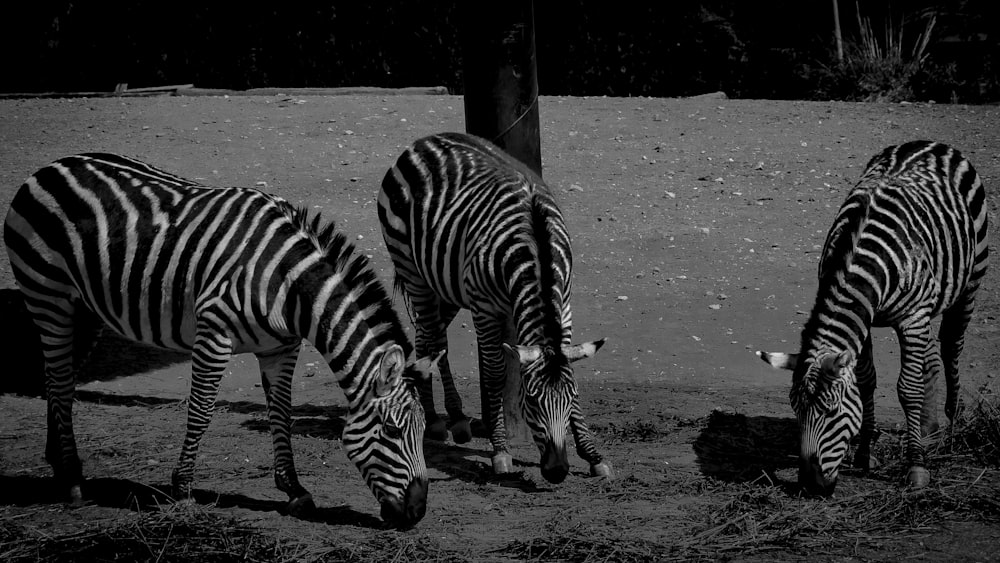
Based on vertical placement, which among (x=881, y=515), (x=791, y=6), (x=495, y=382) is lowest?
(x=881, y=515)

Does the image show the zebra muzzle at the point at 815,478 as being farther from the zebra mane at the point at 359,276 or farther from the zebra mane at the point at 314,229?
the zebra mane at the point at 314,229

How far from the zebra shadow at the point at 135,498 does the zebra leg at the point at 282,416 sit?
4.0 inches

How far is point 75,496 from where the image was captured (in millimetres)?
5559

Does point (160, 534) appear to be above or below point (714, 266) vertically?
below

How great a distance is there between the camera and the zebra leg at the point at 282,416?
5.38 metres

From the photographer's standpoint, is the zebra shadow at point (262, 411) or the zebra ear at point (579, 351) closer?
the zebra ear at point (579, 351)

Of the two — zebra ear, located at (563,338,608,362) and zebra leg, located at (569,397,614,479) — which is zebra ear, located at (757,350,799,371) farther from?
zebra leg, located at (569,397,614,479)

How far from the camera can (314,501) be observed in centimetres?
552

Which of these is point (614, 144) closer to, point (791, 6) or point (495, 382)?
point (791, 6)

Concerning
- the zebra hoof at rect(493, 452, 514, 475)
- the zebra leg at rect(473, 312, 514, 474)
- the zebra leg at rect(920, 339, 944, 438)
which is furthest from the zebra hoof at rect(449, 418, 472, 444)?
the zebra leg at rect(920, 339, 944, 438)

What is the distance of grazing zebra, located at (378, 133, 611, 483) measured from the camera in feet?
18.0

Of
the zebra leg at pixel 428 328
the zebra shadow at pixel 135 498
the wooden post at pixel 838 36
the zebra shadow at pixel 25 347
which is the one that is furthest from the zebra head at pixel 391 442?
the wooden post at pixel 838 36

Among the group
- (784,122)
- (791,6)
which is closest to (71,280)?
(784,122)

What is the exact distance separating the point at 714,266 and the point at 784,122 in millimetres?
4902
